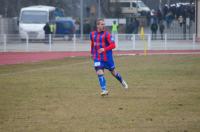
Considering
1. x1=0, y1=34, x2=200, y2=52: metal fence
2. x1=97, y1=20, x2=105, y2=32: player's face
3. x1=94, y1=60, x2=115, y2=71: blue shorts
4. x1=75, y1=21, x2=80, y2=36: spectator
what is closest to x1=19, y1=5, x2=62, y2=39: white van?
x1=75, y1=21, x2=80, y2=36: spectator

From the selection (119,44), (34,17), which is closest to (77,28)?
(34,17)

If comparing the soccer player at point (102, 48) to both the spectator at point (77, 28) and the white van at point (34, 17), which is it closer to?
the white van at point (34, 17)

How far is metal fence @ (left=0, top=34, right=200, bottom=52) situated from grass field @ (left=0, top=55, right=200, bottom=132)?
21031 millimetres

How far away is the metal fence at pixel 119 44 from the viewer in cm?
4466

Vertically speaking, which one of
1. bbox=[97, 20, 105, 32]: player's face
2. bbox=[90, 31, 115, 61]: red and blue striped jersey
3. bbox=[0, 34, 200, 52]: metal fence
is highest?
bbox=[97, 20, 105, 32]: player's face

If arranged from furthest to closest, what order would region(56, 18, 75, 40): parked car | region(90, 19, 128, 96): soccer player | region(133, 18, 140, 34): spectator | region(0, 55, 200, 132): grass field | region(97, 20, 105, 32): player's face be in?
region(133, 18, 140, 34): spectator, region(56, 18, 75, 40): parked car, region(90, 19, 128, 96): soccer player, region(97, 20, 105, 32): player's face, region(0, 55, 200, 132): grass field

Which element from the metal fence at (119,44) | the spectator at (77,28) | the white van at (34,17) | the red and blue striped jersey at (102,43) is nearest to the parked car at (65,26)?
the spectator at (77,28)

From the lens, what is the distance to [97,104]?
48.5ft

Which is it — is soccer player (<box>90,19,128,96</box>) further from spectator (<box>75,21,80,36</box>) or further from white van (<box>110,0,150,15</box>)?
white van (<box>110,0,150,15</box>)

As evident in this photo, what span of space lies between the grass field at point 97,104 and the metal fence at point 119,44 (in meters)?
21.0

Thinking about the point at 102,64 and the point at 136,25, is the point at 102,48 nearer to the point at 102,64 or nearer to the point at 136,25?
the point at 102,64

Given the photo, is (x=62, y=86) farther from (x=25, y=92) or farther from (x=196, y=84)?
(x=196, y=84)

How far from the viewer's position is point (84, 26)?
57.4 m

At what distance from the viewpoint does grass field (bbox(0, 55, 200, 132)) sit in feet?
38.2
